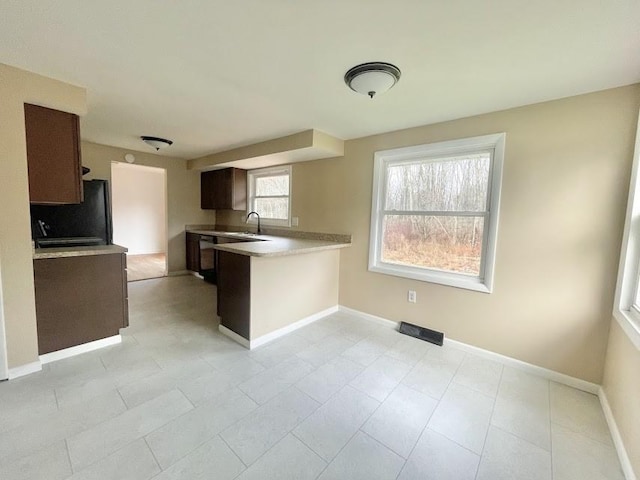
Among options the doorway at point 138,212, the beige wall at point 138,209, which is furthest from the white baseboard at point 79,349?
the beige wall at point 138,209

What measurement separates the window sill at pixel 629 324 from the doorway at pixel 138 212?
732 centimetres

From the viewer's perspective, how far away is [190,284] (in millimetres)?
4594

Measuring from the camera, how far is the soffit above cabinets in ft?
10.0

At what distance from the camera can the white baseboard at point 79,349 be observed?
7.08ft

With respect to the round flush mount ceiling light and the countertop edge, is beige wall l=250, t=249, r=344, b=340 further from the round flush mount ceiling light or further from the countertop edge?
the round flush mount ceiling light

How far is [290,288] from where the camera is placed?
284cm

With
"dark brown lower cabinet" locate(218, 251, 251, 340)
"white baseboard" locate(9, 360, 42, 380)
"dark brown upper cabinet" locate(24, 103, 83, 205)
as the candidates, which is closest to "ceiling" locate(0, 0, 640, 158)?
"dark brown upper cabinet" locate(24, 103, 83, 205)

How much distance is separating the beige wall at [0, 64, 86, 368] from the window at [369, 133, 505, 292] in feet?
9.73

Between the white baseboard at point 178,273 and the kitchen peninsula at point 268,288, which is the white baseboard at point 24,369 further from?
the white baseboard at point 178,273

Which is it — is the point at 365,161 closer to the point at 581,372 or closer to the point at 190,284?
the point at 581,372

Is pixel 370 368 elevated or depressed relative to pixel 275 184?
depressed

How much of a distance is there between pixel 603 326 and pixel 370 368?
174 cm

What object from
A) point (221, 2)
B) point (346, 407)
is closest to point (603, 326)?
point (346, 407)

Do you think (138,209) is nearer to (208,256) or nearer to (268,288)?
(208,256)
